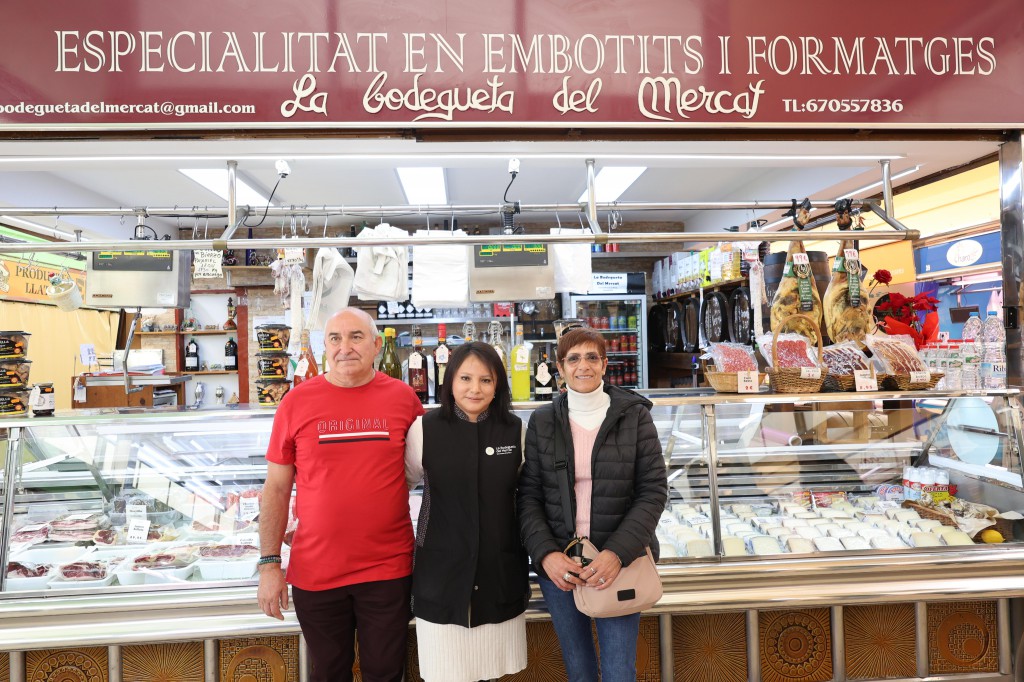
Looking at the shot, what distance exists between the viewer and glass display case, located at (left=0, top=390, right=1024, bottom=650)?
90.6 inches

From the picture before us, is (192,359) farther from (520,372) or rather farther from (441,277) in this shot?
(520,372)

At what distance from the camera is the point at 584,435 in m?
1.97

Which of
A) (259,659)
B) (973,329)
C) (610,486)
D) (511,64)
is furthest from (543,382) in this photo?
(973,329)

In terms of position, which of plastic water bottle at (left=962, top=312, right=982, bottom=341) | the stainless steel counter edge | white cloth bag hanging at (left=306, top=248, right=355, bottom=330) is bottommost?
the stainless steel counter edge

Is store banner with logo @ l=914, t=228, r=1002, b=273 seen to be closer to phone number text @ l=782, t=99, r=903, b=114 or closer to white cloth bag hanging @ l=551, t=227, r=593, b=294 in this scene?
phone number text @ l=782, t=99, r=903, b=114

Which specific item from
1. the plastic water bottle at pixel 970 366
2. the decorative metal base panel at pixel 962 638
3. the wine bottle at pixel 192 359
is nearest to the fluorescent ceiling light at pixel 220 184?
the wine bottle at pixel 192 359

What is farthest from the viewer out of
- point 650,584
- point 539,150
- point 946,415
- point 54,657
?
point 946,415

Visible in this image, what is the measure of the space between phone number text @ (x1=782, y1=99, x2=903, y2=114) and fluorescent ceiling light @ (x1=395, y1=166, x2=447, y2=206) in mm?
3524

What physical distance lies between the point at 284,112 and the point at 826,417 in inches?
120

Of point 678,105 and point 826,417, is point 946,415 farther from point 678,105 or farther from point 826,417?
point 678,105

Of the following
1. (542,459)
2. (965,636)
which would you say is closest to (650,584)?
(542,459)

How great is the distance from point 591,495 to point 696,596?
33.0 inches

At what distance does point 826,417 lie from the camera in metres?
3.04

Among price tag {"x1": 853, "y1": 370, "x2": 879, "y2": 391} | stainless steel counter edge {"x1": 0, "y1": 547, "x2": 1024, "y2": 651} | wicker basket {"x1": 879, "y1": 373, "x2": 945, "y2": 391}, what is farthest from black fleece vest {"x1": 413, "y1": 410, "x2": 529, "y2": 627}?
wicker basket {"x1": 879, "y1": 373, "x2": 945, "y2": 391}
